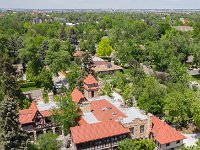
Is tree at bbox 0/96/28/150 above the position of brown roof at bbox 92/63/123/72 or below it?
above

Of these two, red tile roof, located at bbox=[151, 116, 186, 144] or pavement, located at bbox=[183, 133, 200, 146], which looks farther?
pavement, located at bbox=[183, 133, 200, 146]

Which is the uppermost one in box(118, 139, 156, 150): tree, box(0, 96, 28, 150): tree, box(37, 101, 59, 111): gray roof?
box(0, 96, 28, 150): tree

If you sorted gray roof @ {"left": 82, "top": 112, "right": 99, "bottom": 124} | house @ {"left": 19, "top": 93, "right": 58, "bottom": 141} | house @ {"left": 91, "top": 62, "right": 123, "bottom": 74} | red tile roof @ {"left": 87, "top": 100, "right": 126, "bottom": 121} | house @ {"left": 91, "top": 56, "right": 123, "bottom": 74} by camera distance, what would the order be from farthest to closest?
house @ {"left": 91, "top": 62, "right": 123, "bottom": 74} < house @ {"left": 91, "top": 56, "right": 123, "bottom": 74} < red tile roof @ {"left": 87, "top": 100, "right": 126, "bottom": 121} < house @ {"left": 19, "top": 93, "right": 58, "bottom": 141} < gray roof @ {"left": 82, "top": 112, "right": 99, "bottom": 124}

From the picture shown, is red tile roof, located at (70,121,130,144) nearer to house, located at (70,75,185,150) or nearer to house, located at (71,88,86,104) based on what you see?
house, located at (70,75,185,150)

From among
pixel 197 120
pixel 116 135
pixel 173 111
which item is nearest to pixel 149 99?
pixel 173 111

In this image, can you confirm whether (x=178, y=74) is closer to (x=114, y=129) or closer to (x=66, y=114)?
(x=114, y=129)

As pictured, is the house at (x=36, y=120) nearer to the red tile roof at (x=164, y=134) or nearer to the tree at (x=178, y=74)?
the red tile roof at (x=164, y=134)

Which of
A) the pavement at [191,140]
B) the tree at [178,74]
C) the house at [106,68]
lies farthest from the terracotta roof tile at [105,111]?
the house at [106,68]

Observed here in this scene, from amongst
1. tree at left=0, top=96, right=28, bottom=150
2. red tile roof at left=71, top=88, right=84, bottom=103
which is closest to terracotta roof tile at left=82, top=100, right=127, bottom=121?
red tile roof at left=71, top=88, right=84, bottom=103
